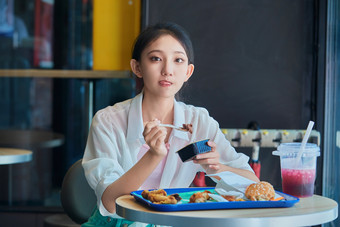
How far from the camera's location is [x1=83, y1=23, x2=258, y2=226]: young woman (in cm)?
165

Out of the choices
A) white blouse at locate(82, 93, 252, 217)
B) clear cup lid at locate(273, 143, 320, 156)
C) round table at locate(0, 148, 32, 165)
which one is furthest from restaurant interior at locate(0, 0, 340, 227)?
clear cup lid at locate(273, 143, 320, 156)

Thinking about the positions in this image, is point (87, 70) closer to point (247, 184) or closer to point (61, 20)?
point (61, 20)

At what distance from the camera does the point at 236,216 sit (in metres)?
1.20

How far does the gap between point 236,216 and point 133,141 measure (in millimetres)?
618

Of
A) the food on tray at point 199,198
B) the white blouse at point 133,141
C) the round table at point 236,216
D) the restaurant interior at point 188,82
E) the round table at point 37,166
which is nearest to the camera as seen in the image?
the round table at point 236,216

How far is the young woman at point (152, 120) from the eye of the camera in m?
1.65

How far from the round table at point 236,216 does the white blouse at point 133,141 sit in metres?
0.33

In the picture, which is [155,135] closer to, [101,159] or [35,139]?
[101,159]

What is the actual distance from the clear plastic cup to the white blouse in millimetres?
230

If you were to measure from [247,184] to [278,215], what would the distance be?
0.27 metres

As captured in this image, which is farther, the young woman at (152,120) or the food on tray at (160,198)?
the young woman at (152,120)

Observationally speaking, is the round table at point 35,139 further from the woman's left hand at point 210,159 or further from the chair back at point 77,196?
the woman's left hand at point 210,159

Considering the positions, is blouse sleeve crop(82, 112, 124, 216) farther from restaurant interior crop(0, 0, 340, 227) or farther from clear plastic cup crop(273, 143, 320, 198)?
restaurant interior crop(0, 0, 340, 227)

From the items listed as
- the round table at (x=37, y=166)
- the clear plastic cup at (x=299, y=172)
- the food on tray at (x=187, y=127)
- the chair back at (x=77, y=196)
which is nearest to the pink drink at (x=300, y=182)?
the clear plastic cup at (x=299, y=172)
